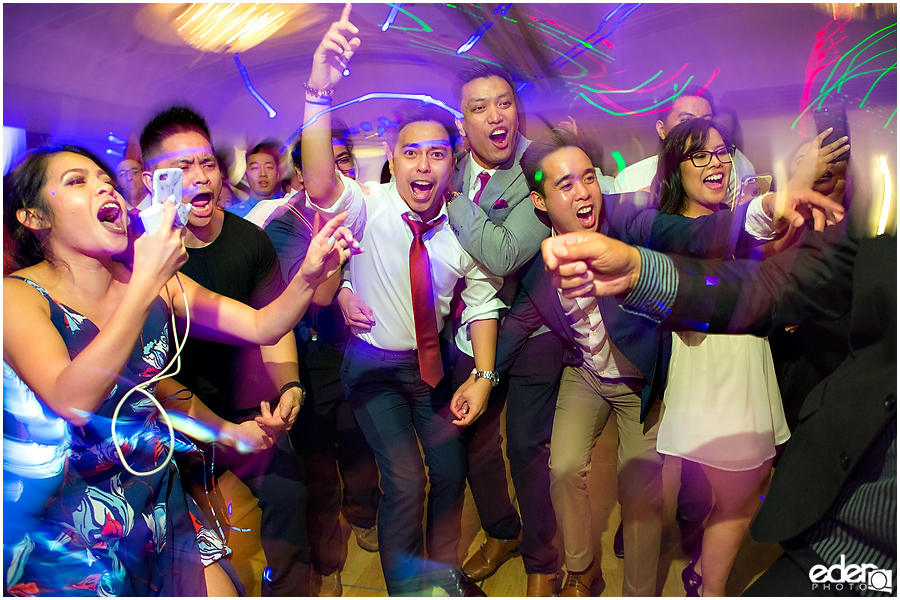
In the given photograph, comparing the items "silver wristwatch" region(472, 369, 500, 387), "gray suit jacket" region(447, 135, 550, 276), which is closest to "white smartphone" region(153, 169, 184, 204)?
"gray suit jacket" region(447, 135, 550, 276)

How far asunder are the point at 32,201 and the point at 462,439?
123 cm

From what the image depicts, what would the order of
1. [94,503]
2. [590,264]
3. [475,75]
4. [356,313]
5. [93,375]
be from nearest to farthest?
[590,264], [93,375], [94,503], [475,75], [356,313]

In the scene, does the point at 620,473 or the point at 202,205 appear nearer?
the point at 202,205

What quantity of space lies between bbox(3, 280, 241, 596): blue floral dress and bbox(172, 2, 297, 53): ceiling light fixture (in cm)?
84

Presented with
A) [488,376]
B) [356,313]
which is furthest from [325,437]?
[488,376]

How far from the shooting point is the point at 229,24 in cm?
151

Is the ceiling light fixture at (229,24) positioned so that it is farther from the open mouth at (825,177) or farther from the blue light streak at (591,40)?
the open mouth at (825,177)

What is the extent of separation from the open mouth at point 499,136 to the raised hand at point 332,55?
45 centimetres

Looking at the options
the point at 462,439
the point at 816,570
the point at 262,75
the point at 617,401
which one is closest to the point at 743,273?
the point at 816,570

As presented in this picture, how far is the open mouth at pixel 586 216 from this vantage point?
139 cm

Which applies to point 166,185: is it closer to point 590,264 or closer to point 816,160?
point 590,264

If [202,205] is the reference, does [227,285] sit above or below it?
below

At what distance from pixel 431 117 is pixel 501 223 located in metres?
0.34

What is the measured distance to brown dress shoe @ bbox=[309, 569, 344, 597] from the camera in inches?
63.4
